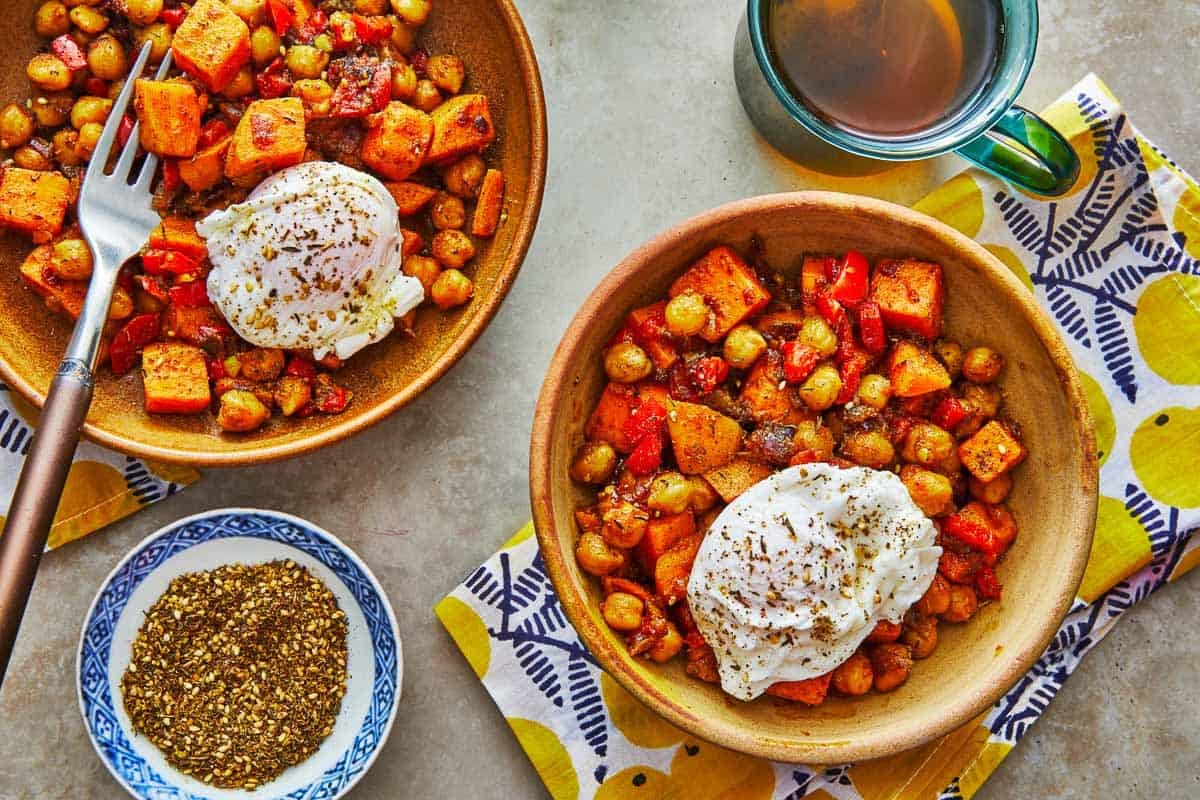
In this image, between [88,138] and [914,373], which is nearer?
[914,373]

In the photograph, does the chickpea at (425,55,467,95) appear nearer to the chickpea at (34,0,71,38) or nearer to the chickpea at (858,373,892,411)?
the chickpea at (34,0,71,38)

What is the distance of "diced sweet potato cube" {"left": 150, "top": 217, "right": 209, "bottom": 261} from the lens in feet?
8.02

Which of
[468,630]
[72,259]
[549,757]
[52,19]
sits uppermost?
[52,19]

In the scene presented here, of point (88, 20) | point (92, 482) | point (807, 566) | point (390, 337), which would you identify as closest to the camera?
point (807, 566)

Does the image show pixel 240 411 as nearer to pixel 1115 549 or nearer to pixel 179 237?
pixel 179 237

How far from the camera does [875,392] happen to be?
2320mm

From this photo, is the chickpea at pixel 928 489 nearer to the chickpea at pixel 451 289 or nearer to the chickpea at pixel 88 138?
the chickpea at pixel 451 289

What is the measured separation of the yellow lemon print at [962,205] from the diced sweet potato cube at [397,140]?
118cm

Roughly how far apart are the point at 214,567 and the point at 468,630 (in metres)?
0.63

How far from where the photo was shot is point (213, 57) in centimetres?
236

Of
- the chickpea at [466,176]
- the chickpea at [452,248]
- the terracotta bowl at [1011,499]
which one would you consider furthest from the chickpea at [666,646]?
the chickpea at [466,176]

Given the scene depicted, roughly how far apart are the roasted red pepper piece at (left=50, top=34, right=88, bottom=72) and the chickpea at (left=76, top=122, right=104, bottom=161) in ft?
0.44

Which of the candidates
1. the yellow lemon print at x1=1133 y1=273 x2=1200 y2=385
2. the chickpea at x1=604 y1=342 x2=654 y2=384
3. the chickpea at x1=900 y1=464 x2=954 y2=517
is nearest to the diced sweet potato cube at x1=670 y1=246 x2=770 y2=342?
the chickpea at x1=604 y1=342 x2=654 y2=384

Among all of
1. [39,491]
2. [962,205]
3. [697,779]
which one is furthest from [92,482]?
[962,205]
